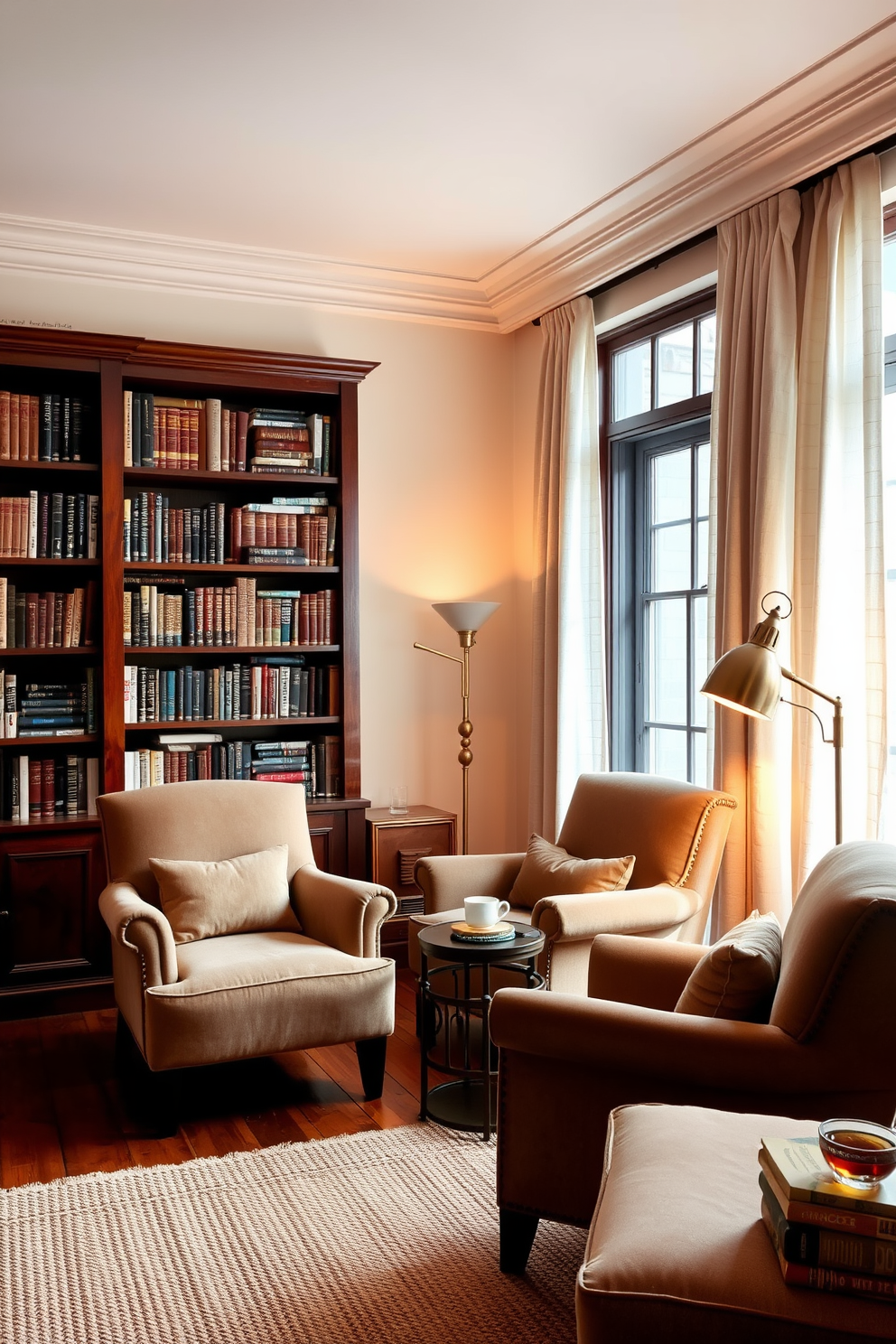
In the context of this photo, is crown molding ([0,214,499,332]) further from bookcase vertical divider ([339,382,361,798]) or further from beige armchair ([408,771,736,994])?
beige armchair ([408,771,736,994])

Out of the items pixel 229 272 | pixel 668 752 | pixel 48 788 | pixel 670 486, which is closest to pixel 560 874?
pixel 668 752

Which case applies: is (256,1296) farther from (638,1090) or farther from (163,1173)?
(638,1090)

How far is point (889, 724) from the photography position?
10.3ft

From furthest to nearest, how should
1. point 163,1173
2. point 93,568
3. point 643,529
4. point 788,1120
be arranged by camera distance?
point 643,529 → point 93,568 → point 163,1173 → point 788,1120

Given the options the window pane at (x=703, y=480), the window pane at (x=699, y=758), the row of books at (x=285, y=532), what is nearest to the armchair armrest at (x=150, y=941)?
the row of books at (x=285, y=532)

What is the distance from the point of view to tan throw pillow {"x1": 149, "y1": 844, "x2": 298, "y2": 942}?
137 inches

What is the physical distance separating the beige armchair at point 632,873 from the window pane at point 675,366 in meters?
1.58

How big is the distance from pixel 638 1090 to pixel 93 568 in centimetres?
311

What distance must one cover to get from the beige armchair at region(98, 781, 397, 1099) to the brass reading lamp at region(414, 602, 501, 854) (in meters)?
1.14

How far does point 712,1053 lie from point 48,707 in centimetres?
307

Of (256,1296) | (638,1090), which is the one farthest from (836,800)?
(256,1296)

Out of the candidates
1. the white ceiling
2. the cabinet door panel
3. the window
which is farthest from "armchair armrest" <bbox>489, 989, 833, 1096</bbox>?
the white ceiling

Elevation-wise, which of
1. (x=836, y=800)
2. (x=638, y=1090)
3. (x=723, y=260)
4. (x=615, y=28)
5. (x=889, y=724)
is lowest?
(x=638, y=1090)

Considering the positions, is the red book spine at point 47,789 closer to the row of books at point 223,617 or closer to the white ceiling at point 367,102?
the row of books at point 223,617
